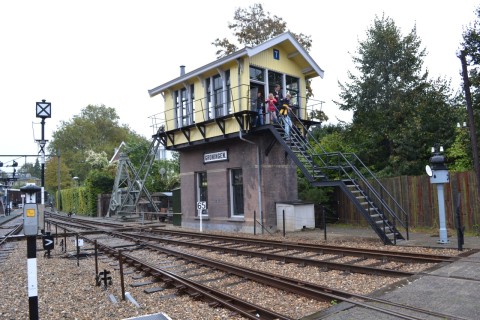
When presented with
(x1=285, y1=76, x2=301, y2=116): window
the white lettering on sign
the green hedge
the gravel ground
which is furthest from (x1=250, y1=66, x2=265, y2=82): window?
the green hedge

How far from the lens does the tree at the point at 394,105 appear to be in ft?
71.6

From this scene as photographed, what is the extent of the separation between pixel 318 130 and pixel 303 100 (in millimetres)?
12736

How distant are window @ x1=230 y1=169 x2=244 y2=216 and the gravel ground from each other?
823cm

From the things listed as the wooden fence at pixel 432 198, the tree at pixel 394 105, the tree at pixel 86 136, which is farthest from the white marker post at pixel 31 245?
the tree at pixel 86 136

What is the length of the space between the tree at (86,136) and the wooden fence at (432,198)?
62560 millimetres

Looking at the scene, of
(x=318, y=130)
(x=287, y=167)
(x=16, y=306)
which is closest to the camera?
(x=16, y=306)

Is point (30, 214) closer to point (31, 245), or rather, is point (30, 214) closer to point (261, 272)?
point (31, 245)

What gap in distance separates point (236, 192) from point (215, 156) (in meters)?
2.10

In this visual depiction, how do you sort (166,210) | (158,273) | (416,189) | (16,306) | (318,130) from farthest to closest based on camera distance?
(318,130) → (166,210) → (416,189) → (158,273) → (16,306)

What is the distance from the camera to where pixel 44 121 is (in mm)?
11414

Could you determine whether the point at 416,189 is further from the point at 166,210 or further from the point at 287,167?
the point at 166,210

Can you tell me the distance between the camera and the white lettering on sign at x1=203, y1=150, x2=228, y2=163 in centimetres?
1945

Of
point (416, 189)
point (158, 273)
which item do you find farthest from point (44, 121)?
point (416, 189)

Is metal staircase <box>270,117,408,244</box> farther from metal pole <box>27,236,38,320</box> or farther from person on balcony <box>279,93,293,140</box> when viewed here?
metal pole <box>27,236,38,320</box>
